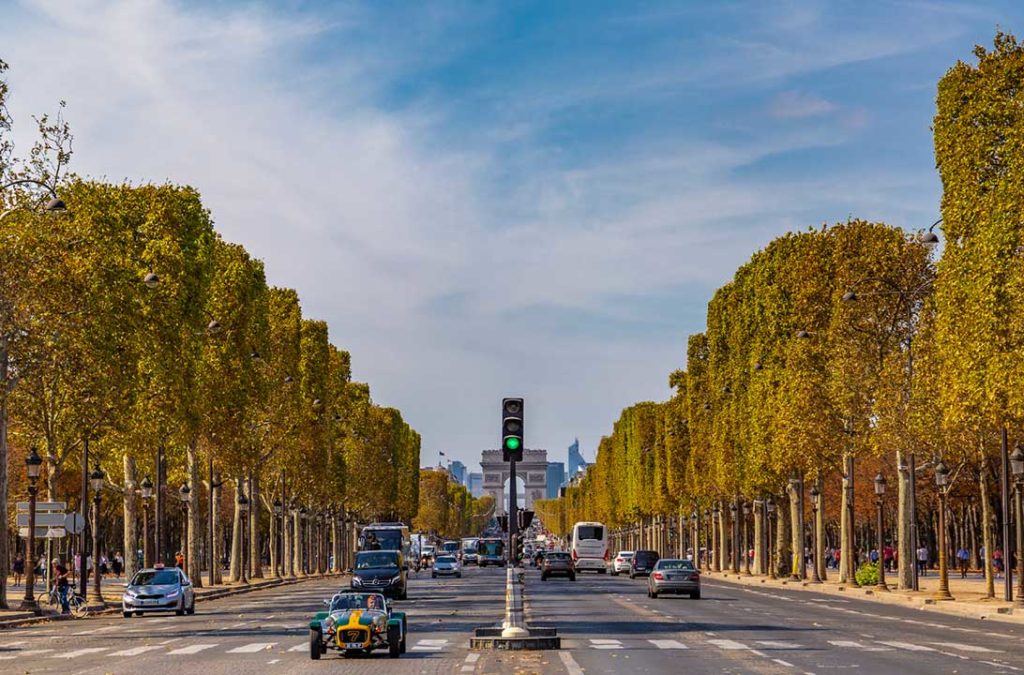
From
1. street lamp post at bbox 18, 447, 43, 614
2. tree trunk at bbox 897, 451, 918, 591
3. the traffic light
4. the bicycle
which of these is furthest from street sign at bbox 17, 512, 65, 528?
tree trunk at bbox 897, 451, 918, 591

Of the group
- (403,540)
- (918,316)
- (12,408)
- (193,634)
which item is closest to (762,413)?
(918,316)

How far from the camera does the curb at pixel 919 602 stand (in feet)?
161

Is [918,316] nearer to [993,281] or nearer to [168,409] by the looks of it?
[993,281]

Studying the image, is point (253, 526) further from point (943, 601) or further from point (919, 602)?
point (943, 601)

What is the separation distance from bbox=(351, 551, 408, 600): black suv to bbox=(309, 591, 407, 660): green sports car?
28.4 metres

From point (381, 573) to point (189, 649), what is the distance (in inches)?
1092

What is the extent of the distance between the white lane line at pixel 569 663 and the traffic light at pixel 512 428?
11.8 ft

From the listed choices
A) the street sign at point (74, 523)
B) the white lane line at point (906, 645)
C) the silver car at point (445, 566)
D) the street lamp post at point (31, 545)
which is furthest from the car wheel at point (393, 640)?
the silver car at point (445, 566)

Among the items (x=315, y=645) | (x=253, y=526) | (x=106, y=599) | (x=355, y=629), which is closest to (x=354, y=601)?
(x=355, y=629)

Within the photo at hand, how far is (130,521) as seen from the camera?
6525 cm

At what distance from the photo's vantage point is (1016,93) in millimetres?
47312

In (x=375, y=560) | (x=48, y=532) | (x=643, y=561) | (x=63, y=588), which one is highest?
(x=48, y=532)

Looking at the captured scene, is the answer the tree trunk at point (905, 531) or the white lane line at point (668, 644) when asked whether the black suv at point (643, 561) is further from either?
the white lane line at point (668, 644)

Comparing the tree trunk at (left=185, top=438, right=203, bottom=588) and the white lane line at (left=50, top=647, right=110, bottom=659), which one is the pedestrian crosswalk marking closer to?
the white lane line at (left=50, top=647, right=110, bottom=659)
